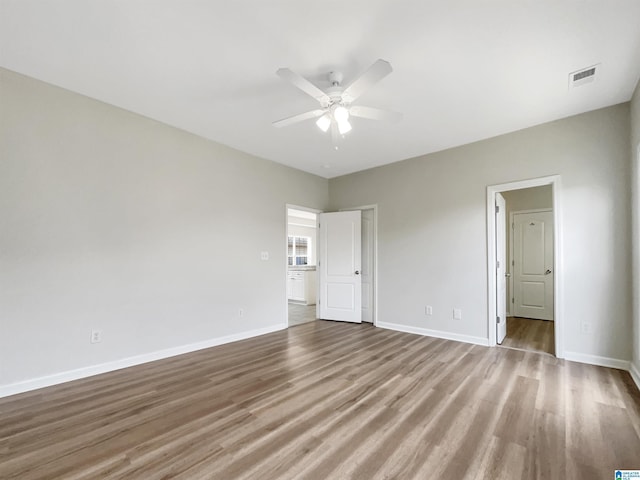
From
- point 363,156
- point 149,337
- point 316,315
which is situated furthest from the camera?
point 316,315

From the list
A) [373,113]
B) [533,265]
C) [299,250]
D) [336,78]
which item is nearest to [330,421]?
[373,113]

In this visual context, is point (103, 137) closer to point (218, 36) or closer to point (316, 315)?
point (218, 36)

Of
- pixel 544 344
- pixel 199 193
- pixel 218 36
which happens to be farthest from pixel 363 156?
pixel 544 344

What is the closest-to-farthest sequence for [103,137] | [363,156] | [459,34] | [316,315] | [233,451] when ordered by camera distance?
[233,451]
[459,34]
[103,137]
[363,156]
[316,315]

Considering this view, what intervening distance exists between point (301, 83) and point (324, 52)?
13.3 inches

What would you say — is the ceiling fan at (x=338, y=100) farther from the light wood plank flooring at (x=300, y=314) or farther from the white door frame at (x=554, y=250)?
the light wood plank flooring at (x=300, y=314)

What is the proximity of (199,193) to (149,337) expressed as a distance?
1842 millimetres

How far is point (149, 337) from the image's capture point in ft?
10.8

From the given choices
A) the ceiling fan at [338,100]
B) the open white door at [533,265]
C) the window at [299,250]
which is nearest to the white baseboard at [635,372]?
the open white door at [533,265]

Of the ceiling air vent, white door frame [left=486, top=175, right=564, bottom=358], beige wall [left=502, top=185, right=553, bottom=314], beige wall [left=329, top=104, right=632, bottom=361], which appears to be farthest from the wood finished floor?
beige wall [left=502, top=185, right=553, bottom=314]

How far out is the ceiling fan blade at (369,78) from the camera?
6.31 feet

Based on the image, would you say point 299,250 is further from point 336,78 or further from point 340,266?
point 336,78

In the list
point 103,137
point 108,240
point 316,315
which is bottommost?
point 316,315

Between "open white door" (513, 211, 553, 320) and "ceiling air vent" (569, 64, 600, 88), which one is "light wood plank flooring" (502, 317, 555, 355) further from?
"ceiling air vent" (569, 64, 600, 88)
